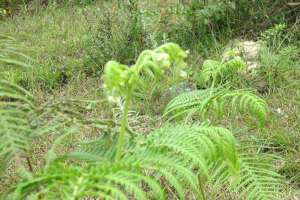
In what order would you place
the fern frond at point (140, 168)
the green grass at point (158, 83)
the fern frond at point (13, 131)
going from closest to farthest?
the fern frond at point (140, 168)
the fern frond at point (13, 131)
the green grass at point (158, 83)

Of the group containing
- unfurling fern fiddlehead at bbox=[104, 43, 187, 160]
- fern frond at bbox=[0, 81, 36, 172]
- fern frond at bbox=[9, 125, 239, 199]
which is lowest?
fern frond at bbox=[9, 125, 239, 199]

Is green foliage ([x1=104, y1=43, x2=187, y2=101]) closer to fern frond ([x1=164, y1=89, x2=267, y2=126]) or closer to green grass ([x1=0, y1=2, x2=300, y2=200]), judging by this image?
fern frond ([x1=164, y1=89, x2=267, y2=126])

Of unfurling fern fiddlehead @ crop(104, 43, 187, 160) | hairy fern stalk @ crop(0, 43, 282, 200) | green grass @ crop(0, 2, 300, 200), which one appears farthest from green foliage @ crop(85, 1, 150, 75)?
unfurling fern fiddlehead @ crop(104, 43, 187, 160)

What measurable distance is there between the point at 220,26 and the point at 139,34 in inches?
30.9

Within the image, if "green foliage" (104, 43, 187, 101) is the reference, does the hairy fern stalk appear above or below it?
below

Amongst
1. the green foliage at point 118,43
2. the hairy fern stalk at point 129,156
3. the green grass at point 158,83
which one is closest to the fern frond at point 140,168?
the hairy fern stalk at point 129,156

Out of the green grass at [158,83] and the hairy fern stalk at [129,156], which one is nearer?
the hairy fern stalk at [129,156]

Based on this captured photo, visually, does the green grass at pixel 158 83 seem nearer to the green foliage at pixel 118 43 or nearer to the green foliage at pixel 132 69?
the green foliage at pixel 118 43

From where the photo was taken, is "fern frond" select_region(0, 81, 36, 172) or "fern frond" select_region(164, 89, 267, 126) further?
"fern frond" select_region(164, 89, 267, 126)

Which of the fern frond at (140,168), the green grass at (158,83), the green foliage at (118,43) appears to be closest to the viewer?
the fern frond at (140,168)

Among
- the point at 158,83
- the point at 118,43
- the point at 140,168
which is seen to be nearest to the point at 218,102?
the point at 140,168

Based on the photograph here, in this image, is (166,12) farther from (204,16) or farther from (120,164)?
(120,164)

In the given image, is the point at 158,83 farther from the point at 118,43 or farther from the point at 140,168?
the point at 140,168

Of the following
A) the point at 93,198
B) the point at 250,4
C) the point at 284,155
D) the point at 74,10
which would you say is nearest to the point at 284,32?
the point at 250,4
